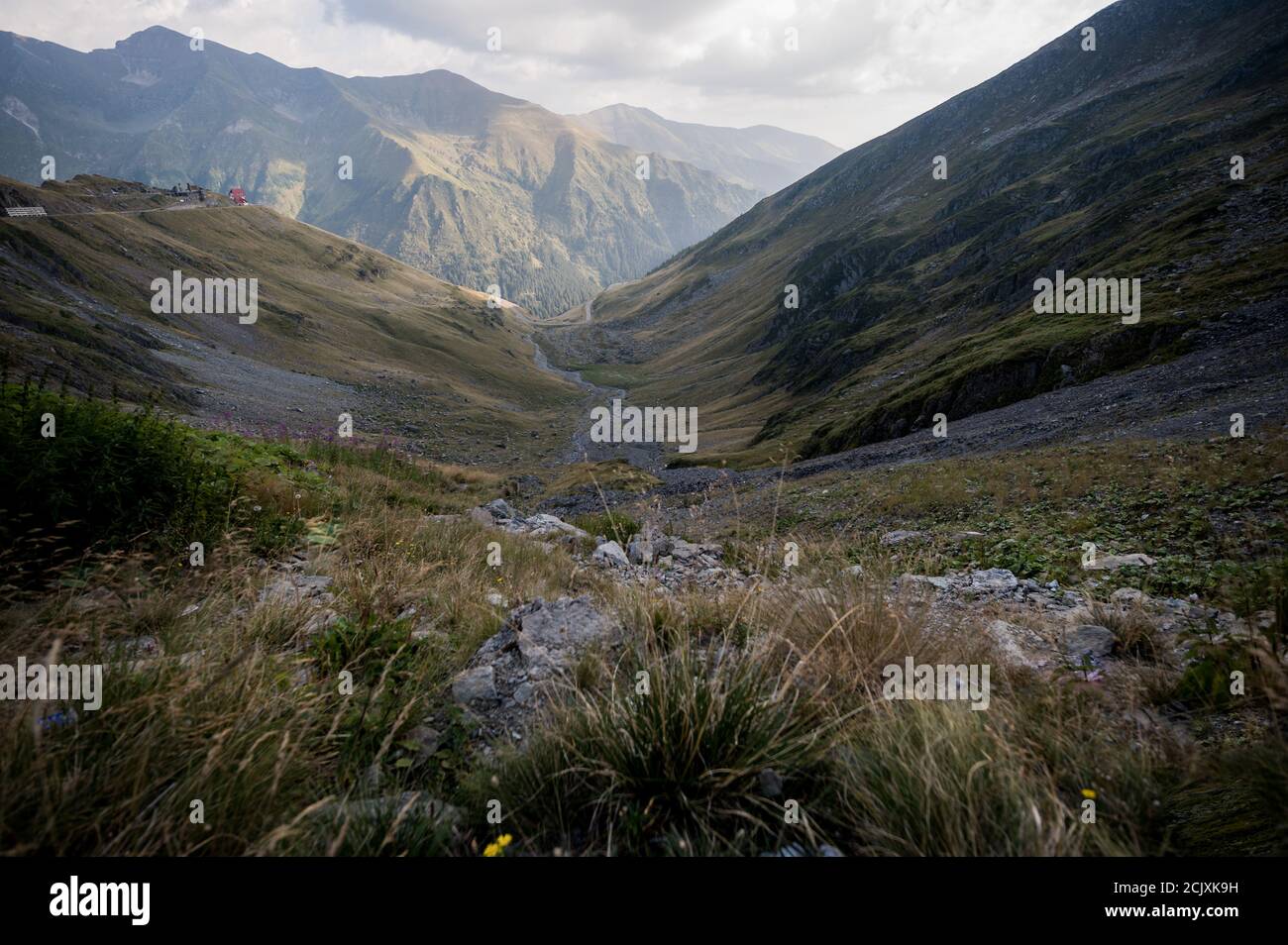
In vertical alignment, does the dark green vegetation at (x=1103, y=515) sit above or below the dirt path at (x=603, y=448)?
below

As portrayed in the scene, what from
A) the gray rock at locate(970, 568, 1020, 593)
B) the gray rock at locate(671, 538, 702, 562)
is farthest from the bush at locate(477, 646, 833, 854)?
the gray rock at locate(671, 538, 702, 562)

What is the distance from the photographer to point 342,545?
21.4 feet

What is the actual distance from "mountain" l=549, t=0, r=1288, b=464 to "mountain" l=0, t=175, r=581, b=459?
2629cm

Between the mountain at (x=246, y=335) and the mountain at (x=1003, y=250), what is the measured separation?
86.2 ft

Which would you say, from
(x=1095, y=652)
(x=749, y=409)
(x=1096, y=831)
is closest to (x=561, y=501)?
(x=1095, y=652)

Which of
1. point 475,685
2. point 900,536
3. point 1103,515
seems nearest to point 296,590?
point 475,685

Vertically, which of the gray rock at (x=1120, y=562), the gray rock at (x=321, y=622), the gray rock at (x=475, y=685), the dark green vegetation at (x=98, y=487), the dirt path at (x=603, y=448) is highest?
the dirt path at (x=603, y=448)

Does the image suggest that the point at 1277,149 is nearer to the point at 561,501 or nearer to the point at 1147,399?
the point at 1147,399

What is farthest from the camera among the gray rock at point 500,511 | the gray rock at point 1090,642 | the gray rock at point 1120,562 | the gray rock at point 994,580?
the gray rock at point 500,511

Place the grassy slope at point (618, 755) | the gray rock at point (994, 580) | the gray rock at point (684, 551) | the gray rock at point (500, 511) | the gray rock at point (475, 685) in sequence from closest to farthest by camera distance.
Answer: the grassy slope at point (618, 755) < the gray rock at point (475, 685) < the gray rock at point (994, 580) < the gray rock at point (684, 551) < the gray rock at point (500, 511)

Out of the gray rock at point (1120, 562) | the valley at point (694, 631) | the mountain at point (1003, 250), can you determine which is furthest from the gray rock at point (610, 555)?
the mountain at point (1003, 250)

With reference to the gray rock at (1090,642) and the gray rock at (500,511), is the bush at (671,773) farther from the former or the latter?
the gray rock at (500,511)

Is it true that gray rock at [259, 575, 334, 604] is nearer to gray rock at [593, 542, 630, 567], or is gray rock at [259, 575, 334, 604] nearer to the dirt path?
gray rock at [593, 542, 630, 567]

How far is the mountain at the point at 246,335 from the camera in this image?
3875 centimetres
